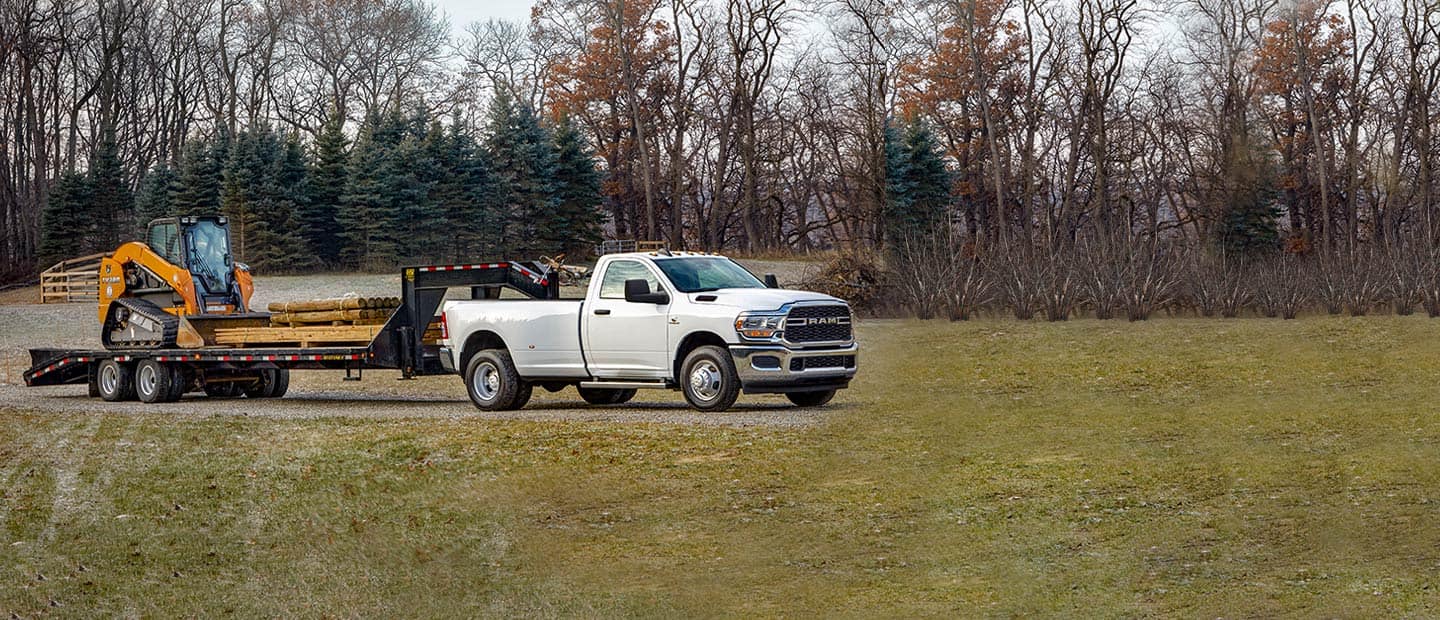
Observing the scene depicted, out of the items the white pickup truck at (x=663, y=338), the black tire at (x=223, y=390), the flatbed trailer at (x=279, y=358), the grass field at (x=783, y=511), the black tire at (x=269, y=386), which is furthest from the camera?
the black tire at (x=223, y=390)

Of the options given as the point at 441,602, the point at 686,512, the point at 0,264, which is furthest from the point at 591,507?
the point at 0,264

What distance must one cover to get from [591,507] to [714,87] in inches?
2128

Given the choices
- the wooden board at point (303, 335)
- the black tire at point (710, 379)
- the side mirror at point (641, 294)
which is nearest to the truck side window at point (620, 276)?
the side mirror at point (641, 294)

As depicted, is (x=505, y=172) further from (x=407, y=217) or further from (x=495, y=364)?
(x=495, y=364)

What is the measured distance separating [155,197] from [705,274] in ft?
155

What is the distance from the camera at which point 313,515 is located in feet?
34.3

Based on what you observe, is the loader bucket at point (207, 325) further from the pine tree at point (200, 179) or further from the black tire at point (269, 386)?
the pine tree at point (200, 179)

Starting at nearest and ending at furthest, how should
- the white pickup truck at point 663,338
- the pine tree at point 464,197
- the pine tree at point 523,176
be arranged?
the white pickup truck at point 663,338, the pine tree at point 464,197, the pine tree at point 523,176

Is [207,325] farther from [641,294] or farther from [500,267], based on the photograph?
[641,294]

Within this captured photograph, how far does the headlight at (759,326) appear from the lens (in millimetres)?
16828

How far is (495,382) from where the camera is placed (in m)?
18.8

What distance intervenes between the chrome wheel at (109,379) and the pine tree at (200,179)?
113ft

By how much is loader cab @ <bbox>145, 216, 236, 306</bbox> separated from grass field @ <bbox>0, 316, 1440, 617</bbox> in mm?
6154

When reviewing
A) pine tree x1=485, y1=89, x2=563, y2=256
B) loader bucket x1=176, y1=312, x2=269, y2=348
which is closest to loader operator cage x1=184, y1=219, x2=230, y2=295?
loader bucket x1=176, y1=312, x2=269, y2=348
